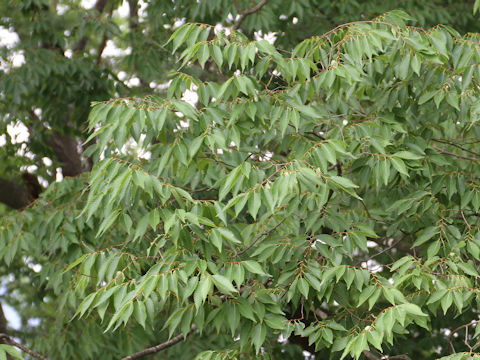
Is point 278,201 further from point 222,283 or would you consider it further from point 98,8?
point 98,8

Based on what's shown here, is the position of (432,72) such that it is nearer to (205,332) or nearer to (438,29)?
(438,29)

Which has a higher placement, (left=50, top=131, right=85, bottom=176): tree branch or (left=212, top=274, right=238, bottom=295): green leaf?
(left=212, top=274, right=238, bottom=295): green leaf

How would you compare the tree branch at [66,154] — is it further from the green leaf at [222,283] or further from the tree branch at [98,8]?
the green leaf at [222,283]

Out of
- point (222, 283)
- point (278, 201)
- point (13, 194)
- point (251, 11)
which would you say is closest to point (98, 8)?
point (13, 194)

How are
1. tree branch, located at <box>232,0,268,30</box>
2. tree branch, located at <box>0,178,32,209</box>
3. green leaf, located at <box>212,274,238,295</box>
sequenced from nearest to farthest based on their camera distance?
green leaf, located at <box>212,274,238,295</box>, tree branch, located at <box>232,0,268,30</box>, tree branch, located at <box>0,178,32,209</box>

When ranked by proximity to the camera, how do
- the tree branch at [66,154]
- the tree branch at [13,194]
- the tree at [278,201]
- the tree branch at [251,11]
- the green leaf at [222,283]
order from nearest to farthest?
1. the green leaf at [222,283]
2. the tree at [278,201]
3. the tree branch at [251,11]
4. the tree branch at [13,194]
5. the tree branch at [66,154]

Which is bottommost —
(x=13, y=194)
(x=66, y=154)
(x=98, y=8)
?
(x=66, y=154)

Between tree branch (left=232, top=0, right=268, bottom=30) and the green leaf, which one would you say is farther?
tree branch (left=232, top=0, right=268, bottom=30)

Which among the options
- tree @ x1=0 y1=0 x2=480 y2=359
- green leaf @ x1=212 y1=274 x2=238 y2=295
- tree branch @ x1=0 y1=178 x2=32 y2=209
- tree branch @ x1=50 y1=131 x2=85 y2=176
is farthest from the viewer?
tree branch @ x1=50 y1=131 x2=85 y2=176

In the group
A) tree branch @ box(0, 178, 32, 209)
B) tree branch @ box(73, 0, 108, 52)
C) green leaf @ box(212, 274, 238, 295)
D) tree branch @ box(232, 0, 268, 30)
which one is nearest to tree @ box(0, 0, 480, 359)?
green leaf @ box(212, 274, 238, 295)

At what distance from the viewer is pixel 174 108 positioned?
9.92 ft

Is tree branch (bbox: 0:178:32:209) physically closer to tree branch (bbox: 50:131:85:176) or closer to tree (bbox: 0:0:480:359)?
tree branch (bbox: 50:131:85:176)

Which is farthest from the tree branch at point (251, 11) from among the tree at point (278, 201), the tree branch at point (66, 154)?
the tree branch at point (66, 154)

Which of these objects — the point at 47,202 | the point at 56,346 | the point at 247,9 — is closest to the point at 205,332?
the point at 56,346
